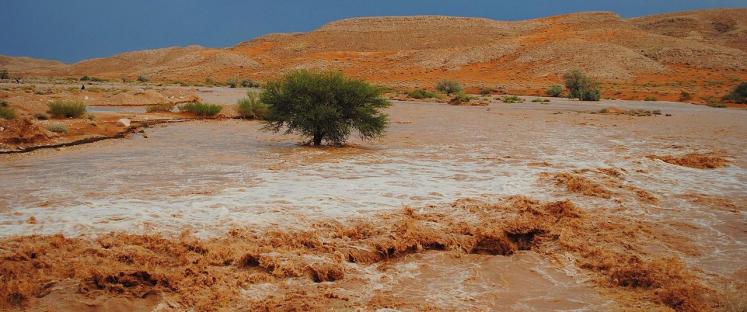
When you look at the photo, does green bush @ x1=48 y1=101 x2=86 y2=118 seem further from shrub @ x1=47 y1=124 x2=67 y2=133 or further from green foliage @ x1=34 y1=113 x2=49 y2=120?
shrub @ x1=47 y1=124 x2=67 y2=133

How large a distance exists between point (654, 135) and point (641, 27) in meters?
88.8

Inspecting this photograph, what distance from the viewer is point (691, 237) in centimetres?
635

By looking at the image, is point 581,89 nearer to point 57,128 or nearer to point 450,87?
point 450,87

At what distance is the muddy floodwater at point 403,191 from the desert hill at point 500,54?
3317 cm

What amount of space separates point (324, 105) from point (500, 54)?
2365 inches

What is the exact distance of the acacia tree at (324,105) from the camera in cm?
1361

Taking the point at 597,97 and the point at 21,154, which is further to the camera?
the point at 597,97

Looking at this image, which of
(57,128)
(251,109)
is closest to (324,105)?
(57,128)

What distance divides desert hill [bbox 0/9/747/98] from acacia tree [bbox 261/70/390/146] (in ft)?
108

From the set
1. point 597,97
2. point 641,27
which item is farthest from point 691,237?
point 641,27

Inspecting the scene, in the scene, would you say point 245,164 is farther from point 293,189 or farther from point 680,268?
point 680,268

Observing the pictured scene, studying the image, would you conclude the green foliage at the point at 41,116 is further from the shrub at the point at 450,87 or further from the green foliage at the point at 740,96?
the green foliage at the point at 740,96

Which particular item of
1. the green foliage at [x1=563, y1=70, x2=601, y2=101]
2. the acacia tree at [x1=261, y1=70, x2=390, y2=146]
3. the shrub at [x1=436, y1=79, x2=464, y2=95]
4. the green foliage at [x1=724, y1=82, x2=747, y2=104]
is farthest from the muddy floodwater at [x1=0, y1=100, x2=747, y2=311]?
the shrub at [x1=436, y1=79, x2=464, y2=95]

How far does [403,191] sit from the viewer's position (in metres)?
8.24
